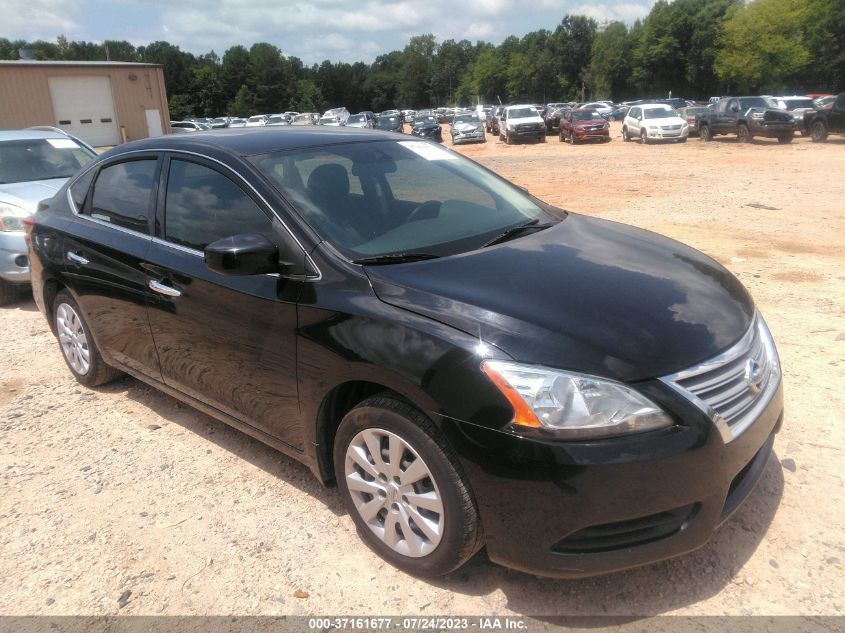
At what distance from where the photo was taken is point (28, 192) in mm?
7066

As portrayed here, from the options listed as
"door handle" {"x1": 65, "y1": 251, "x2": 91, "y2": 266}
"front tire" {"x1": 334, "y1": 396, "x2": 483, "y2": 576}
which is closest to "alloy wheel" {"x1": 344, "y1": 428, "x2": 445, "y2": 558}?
"front tire" {"x1": 334, "y1": 396, "x2": 483, "y2": 576}

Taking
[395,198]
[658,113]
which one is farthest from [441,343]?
[658,113]

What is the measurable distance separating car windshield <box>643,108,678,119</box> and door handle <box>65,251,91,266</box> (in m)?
27.6

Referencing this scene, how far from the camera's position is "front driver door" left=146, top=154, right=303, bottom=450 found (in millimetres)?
2998

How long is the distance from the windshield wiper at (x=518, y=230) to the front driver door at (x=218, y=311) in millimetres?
985

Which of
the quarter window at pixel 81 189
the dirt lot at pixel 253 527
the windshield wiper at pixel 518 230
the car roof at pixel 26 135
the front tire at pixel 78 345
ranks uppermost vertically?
the car roof at pixel 26 135

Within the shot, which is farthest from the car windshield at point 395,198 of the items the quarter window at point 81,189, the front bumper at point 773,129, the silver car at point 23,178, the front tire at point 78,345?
the front bumper at point 773,129

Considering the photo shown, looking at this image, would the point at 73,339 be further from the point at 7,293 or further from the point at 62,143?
the point at 62,143

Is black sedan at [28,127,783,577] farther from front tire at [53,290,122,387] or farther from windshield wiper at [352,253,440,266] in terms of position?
front tire at [53,290,122,387]

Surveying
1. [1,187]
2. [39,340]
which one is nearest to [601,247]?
[39,340]

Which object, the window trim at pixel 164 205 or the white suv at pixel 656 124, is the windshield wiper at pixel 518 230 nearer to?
the window trim at pixel 164 205

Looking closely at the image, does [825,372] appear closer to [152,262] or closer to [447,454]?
[447,454]

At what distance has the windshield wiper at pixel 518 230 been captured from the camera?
3.19 metres

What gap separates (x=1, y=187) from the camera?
718cm
